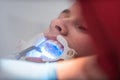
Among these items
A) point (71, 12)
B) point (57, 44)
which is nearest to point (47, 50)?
point (57, 44)

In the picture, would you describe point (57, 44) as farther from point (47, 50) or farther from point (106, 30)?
point (106, 30)

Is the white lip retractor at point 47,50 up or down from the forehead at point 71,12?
down

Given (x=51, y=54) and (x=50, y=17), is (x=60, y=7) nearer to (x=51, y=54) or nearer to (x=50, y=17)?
(x=50, y=17)

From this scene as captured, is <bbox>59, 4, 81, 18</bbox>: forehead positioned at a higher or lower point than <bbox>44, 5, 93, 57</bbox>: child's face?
higher

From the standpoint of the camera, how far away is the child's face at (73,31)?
54cm

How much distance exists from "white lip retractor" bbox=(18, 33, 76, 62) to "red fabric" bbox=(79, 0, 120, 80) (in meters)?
0.08

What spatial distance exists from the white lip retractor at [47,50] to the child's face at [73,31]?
1 cm

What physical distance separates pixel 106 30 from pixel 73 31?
9 centimetres

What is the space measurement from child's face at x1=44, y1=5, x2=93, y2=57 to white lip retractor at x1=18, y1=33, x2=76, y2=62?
1 centimetres

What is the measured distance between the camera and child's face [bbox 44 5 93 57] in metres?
0.54

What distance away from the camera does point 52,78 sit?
1.69 feet

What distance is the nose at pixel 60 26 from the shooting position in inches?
22.0

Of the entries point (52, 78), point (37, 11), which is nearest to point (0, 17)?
point (37, 11)

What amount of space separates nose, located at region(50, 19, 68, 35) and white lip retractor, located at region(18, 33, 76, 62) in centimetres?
2
